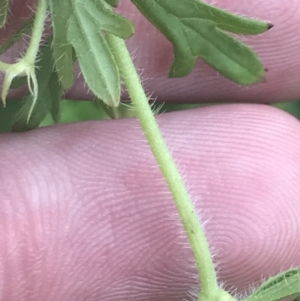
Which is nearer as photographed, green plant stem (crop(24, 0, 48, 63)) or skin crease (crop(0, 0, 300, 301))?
green plant stem (crop(24, 0, 48, 63))

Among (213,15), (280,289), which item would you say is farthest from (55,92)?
(280,289)

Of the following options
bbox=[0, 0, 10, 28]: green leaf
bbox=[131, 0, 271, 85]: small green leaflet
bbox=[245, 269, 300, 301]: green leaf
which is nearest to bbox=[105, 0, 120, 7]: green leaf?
bbox=[131, 0, 271, 85]: small green leaflet

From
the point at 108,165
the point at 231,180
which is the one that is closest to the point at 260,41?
the point at 231,180

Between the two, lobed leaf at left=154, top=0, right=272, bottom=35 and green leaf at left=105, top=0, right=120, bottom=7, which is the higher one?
green leaf at left=105, top=0, right=120, bottom=7

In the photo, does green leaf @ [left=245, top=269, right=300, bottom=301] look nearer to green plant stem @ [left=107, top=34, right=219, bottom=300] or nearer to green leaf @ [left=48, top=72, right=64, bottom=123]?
green plant stem @ [left=107, top=34, right=219, bottom=300]

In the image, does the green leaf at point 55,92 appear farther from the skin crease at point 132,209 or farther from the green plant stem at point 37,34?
the green plant stem at point 37,34

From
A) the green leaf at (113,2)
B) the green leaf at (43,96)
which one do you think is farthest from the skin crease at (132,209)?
the green leaf at (113,2)
